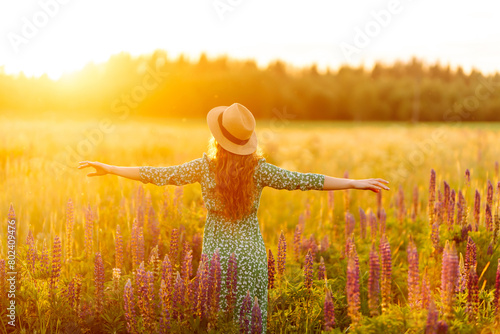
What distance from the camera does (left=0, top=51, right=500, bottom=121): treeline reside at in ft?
146

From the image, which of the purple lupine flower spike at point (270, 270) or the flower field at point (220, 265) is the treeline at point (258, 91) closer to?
the flower field at point (220, 265)

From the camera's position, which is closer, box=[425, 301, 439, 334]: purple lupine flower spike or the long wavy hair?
box=[425, 301, 439, 334]: purple lupine flower spike

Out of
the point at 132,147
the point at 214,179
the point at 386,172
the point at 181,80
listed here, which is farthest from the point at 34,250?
the point at 181,80

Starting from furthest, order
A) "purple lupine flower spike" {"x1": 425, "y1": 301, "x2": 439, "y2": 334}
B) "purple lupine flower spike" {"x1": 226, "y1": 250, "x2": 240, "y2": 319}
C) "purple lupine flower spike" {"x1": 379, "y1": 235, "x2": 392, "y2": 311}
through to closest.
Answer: "purple lupine flower spike" {"x1": 226, "y1": 250, "x2": 240, "y2": 319}, "purple lupine flower spike" {"x1": 379, "y1": 235, "x2": 392, "y2": 311}, "purple lupine flower spike" {"x1": 425, "y1": 301, "x2": 439, "y2": 334}

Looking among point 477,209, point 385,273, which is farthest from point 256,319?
point 477,209

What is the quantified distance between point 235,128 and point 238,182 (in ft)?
1.40

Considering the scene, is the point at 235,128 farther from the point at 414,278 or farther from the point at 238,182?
the point at 414,278

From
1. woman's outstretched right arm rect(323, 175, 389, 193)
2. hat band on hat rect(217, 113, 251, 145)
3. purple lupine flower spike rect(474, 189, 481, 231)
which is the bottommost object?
purple lupine flower spike rect(474, 189, 481, 231)

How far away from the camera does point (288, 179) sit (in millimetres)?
3891

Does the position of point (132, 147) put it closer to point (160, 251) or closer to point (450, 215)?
point (160, 251)

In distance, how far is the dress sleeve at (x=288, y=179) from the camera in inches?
152

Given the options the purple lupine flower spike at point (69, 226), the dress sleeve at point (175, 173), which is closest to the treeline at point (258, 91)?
the purple lupine flower spike at point (69, 226)

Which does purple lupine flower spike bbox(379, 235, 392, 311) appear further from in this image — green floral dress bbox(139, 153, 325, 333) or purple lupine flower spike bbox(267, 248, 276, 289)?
purple lupine flower spike bbox(267, 248, 276, 289)

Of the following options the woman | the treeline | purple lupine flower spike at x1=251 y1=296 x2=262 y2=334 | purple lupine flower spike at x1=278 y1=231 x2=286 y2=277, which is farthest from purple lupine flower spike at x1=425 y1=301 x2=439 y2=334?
the treeline
